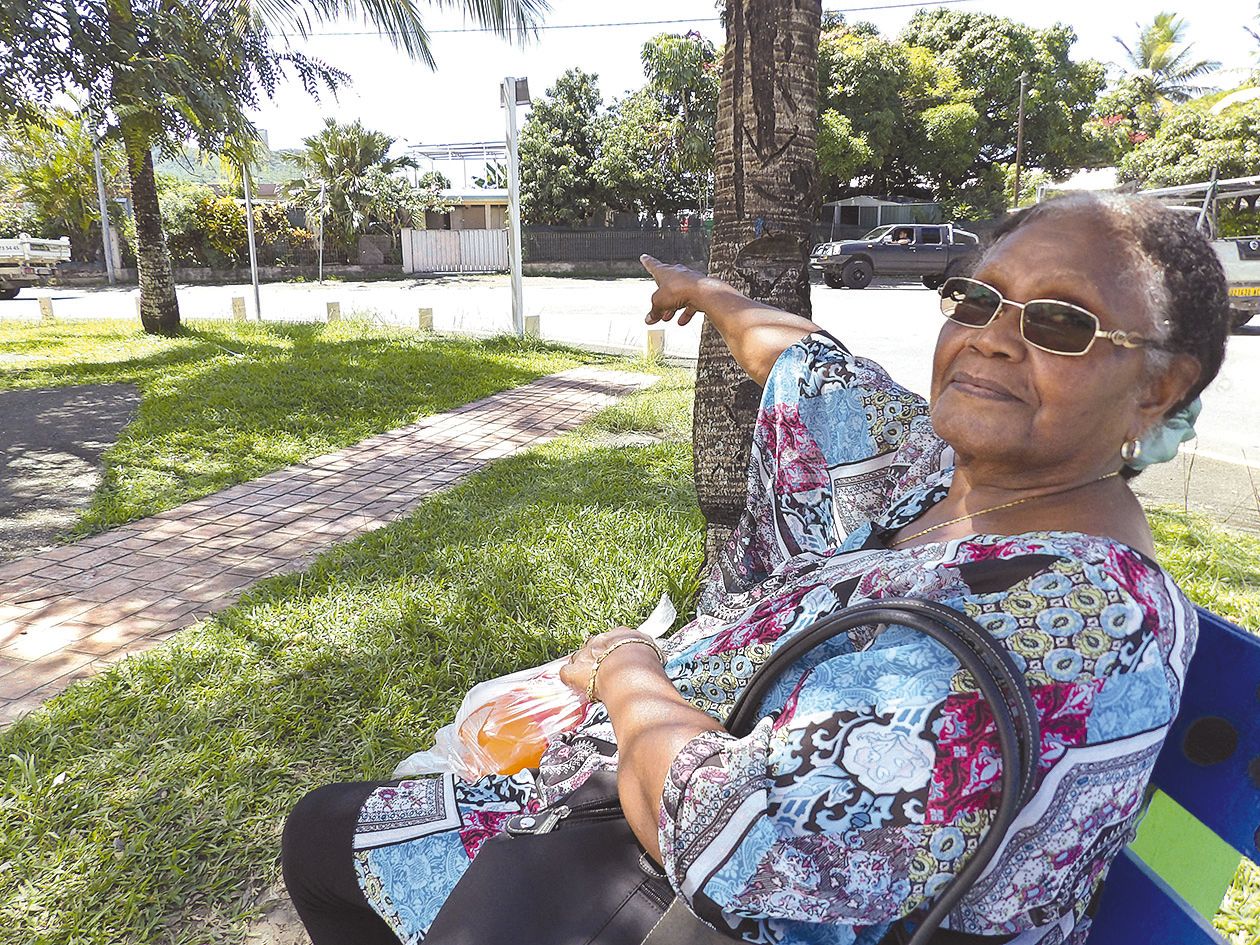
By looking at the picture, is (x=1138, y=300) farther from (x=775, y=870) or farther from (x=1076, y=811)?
(x=775, y=870)

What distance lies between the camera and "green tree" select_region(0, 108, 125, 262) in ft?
32.3

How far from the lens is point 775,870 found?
0.98m

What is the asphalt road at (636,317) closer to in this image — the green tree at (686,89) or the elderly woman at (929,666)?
the elderly woman at (929,666)

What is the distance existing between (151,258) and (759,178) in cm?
1014

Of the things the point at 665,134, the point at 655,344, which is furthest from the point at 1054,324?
the point at 665,134

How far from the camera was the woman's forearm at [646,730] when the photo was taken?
115 cm

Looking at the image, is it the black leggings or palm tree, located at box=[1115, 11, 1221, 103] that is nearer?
the black leggings

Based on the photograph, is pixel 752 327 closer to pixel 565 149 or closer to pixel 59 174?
pixel 59 174

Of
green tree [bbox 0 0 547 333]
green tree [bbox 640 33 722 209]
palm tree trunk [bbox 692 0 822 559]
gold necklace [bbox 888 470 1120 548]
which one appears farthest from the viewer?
green tree [bbox 640 33 722 209]

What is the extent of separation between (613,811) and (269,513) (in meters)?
4.18

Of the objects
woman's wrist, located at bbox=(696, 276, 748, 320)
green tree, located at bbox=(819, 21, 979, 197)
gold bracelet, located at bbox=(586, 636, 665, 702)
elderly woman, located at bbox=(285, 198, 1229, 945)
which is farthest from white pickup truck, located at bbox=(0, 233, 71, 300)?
gold bracelet, located at bbox=(586, 636, 665, 702)

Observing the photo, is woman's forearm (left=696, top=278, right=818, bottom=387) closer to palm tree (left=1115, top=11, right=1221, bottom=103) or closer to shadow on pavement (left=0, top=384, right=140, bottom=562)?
shadow on pavement (left=0, top=384, right=140, bottom=562)

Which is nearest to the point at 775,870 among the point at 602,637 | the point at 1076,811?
the point at 1076,811

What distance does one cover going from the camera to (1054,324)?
1243 millimetres
